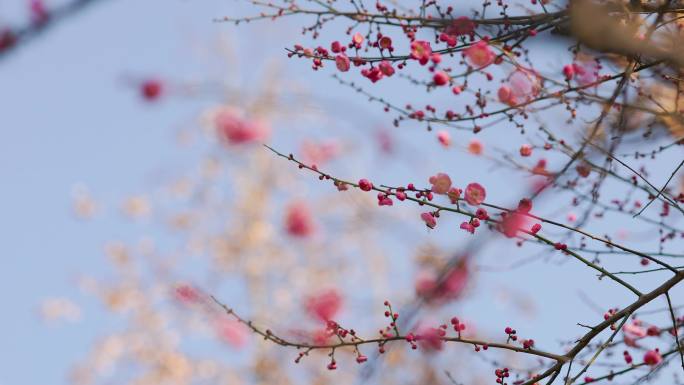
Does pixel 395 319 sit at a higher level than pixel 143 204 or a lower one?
lower

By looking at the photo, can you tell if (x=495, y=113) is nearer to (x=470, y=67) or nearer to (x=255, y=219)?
(x=470, y=67)

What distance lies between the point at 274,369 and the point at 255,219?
2.23m

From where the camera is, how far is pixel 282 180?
10.0m

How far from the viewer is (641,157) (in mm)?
3129

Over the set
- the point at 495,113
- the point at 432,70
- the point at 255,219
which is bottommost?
the point at 495,113

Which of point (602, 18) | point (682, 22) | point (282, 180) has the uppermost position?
point (282, 180)

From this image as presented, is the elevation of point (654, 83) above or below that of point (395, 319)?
above

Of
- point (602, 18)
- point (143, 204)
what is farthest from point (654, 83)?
point (143, 204)

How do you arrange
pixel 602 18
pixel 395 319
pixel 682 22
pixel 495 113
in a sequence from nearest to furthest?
pixel 602 18 < pixel 395 319 < pixel 495 113 < pixel 682 22

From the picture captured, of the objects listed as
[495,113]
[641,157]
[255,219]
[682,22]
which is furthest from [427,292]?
[255,219]

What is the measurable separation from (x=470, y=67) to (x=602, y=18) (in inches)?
74.0

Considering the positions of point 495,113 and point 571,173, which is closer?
point 495,113

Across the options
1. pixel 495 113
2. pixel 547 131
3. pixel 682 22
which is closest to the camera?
pixel 495 113

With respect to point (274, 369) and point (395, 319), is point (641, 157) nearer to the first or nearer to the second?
point (395, 319)
